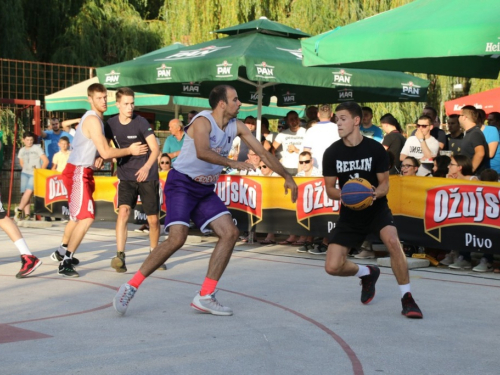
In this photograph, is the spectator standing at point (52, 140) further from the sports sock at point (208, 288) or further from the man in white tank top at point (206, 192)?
the sports sock at point (208, 288)

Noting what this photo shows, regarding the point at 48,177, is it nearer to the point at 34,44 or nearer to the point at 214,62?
the point at 214,62

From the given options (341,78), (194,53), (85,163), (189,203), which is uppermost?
(194,53)

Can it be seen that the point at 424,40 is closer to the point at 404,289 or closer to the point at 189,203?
the point at 404,289

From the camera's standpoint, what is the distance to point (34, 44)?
86.9 feet

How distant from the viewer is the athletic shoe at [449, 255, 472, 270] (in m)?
10.4

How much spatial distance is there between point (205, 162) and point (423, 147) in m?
5.89

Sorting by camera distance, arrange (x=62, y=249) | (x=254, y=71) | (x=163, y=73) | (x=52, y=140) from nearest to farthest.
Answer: (x=62, y=249)
(x=254, y=71)
(x=163, y=73)
(x=52, y=140)

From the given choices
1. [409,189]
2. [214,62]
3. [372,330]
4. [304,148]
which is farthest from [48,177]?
[372,330]

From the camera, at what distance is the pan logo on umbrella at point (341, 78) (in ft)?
45.5

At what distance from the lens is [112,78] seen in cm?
1510

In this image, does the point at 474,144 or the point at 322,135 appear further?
the point at 322,135

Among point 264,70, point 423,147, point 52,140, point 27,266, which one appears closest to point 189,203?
point 27,266

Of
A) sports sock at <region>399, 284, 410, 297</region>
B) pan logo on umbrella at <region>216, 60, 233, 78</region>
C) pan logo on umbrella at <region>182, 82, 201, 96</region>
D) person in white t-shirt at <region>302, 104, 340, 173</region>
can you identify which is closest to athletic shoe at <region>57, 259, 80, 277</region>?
sports sock at <region>399, 284, 410, 297</region>

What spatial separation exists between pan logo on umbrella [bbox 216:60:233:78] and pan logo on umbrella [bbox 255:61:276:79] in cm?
45
